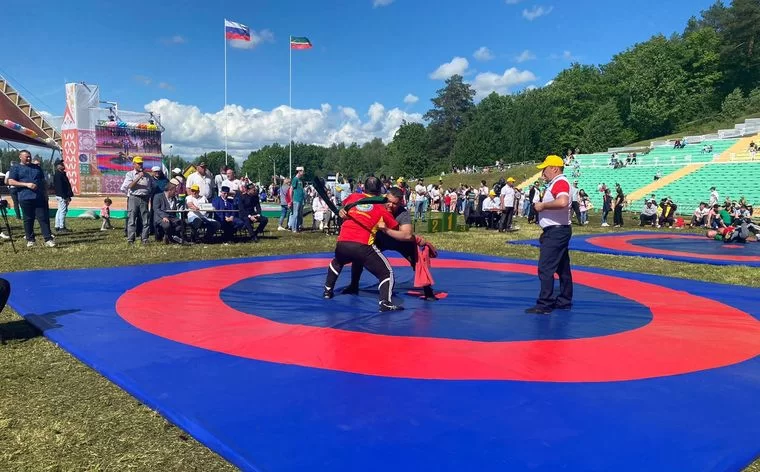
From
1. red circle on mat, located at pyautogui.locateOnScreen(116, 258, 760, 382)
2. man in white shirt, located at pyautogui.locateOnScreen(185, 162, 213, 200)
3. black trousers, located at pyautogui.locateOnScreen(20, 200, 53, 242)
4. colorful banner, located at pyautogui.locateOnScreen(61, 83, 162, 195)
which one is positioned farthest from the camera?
colorful banner, located at pyautogui.locateOnScreen(61, 83, 162, 195)

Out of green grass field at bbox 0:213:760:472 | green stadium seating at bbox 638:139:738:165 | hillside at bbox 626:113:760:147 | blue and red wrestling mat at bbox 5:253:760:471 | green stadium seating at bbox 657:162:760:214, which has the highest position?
hillside at bbox 626:113:760:147

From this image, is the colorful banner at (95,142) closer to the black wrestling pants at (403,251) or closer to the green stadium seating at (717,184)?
the black wrestling pants at (403,251)

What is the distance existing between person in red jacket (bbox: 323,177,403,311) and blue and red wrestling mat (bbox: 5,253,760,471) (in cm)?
36

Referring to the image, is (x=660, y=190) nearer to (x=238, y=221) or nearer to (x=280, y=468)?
(x=238, y=221)

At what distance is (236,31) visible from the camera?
35.7m

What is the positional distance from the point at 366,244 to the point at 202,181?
8.32 m

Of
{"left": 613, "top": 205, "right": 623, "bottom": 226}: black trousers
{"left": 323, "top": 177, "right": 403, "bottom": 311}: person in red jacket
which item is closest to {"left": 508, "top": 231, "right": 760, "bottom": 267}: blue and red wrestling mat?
{"left": 613, "top": 205, "right": 623, "bottom": 226}: black trousers

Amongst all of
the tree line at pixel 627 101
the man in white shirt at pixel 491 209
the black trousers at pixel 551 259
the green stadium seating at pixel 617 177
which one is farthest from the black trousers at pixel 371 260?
the tree line at pixel 627 101

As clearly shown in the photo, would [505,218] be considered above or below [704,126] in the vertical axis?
below

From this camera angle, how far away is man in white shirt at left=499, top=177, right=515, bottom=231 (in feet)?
52.9

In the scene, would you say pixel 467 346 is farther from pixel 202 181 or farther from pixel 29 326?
pixel 202 181

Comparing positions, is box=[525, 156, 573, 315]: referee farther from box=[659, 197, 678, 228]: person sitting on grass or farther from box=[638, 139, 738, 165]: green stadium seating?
box=[638, 139, 738, 165]: green stadium seating

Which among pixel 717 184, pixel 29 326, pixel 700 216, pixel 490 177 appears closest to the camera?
pixel 29 326

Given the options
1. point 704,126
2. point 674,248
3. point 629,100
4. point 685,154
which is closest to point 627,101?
point 629,100
